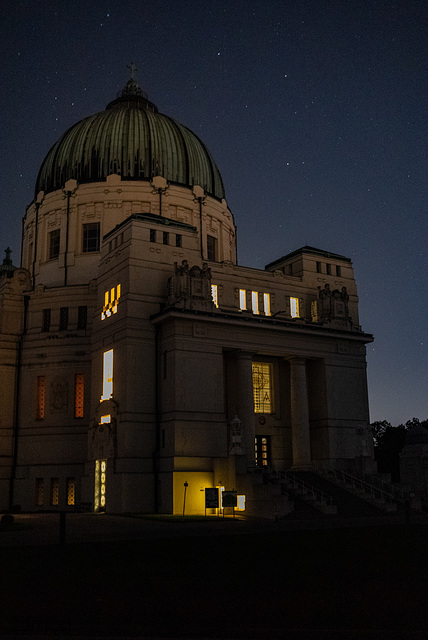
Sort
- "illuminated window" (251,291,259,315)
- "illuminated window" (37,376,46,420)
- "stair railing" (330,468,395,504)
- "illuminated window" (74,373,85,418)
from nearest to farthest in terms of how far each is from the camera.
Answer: "stair railing" (330,468,395,504)
"illuminated window" (251,291,259,315)
"illuminated window" (74,373,85,418)
"illuminated window" (37,376,46,420)

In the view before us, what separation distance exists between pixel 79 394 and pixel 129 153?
2421 centimetres

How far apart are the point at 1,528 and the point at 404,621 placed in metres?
28.4

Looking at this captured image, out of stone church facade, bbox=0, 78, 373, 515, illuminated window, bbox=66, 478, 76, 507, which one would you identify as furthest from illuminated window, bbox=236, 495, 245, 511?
illuminated window, bbox=66, 478, 76, 507

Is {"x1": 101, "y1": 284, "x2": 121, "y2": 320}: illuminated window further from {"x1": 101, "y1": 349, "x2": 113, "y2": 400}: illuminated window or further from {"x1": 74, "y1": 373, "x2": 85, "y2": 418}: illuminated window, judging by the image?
{"x1": 74, "y1": 373, "x2": 85, "y2": 418}: illuminated window

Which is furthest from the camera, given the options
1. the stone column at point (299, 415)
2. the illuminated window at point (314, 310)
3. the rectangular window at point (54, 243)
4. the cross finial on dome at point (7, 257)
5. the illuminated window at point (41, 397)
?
the cross finial on dome at point (7, 257)

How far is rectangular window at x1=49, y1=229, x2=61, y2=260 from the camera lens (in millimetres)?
67000

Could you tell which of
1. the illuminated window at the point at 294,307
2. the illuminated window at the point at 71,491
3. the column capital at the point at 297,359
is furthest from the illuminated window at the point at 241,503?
the illuminated window at the point at 294,307

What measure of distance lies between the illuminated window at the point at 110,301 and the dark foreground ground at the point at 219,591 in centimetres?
3088

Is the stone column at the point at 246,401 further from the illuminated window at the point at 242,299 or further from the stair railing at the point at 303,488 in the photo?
the illuminated window at the point at 242,299

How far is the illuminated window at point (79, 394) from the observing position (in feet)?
192

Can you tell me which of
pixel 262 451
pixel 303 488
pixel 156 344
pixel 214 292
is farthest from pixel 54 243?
pixel 303 488

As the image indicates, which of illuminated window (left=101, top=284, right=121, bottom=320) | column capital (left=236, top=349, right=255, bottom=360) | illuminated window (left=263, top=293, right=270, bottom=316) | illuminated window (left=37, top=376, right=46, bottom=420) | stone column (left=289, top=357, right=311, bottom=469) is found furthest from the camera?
illuminated window (left=37, top=376, right=46, bottom=420)

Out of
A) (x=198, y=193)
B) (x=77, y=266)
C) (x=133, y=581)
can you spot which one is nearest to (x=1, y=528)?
(x=133, y=581)

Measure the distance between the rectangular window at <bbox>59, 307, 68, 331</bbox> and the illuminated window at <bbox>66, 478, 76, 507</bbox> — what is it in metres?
13.2
